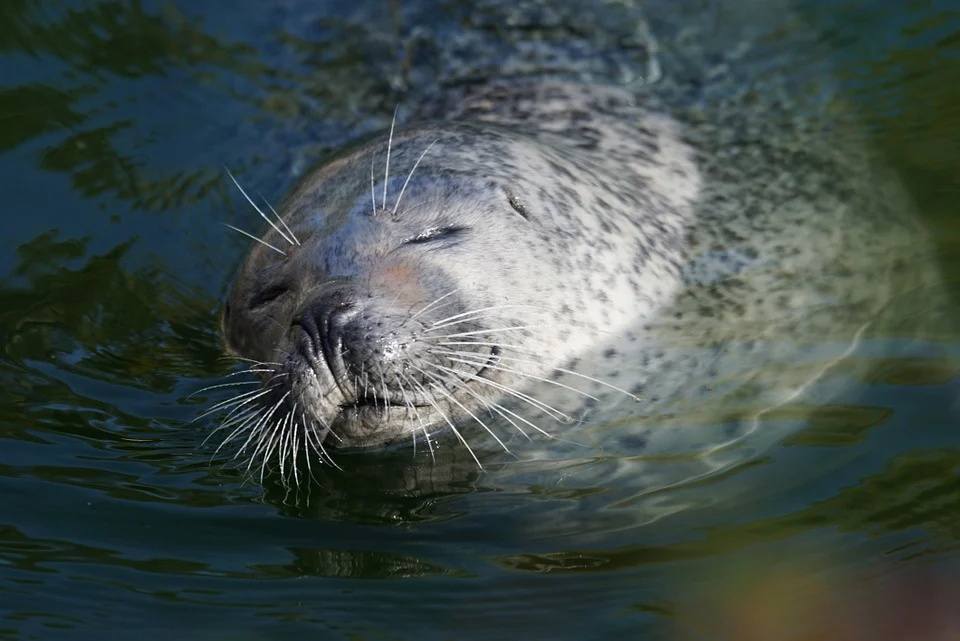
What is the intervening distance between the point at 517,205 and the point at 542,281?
1.26ft

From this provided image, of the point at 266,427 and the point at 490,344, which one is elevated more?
the point at 490,344

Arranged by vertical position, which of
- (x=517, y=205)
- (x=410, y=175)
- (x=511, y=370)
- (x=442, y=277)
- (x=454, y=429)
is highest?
(x=410, y=175)

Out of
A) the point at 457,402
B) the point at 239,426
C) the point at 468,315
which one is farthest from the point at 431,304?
the point at 239,426

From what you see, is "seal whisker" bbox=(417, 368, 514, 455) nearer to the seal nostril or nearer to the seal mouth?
the seal mouth

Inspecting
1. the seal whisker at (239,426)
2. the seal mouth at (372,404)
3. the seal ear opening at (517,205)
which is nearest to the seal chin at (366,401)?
the seal mouth at (372,404)

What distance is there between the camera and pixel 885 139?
5969mm

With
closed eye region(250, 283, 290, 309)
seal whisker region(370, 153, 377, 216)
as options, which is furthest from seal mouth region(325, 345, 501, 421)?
seal whisker region(370, 153, 377, 216)

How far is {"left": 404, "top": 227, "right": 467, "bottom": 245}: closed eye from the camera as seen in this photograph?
177 inches

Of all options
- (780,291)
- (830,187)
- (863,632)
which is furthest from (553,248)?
(863,632)

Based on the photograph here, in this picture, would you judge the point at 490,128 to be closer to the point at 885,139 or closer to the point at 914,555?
the point at 885,139

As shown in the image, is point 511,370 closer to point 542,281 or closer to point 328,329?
point 542,281

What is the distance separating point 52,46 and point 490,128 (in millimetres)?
2917

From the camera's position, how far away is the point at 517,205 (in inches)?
189

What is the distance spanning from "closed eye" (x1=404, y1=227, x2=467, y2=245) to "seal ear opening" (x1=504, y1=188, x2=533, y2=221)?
295 millimetres
